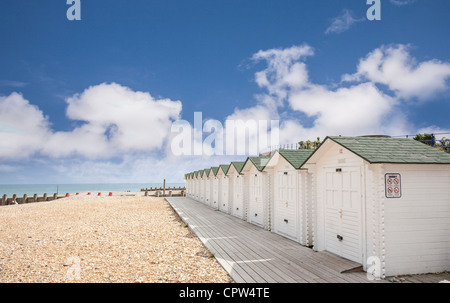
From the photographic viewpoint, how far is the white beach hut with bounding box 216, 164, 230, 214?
61.8 ft

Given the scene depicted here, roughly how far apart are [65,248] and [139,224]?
499cm

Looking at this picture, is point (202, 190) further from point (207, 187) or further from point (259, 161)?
point (259, 161)

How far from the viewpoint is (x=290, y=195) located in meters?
10.6

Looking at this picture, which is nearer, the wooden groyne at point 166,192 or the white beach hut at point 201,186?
the white beach hut at point 201,186

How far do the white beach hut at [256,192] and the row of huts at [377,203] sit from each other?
8.92 ft

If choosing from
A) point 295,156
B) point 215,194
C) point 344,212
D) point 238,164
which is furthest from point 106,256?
point 215,194

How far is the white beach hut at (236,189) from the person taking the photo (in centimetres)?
1616

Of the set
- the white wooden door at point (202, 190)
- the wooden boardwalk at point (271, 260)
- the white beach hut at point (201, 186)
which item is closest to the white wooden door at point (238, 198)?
the wooden boardwalk at point (271, 260)

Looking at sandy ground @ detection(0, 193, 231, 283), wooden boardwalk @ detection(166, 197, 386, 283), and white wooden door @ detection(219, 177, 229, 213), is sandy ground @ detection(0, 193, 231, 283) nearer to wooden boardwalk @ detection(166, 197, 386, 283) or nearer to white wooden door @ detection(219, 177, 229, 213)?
wooden boardwalk @ detection(166, 197, 386, 283)

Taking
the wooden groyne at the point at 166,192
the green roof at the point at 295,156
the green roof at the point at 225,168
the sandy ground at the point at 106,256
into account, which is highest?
the green roof at the point at 295,156

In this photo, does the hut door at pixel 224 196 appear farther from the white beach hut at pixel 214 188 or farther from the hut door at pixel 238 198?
the hut door at pixel 238 198

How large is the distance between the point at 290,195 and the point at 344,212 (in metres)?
3.07

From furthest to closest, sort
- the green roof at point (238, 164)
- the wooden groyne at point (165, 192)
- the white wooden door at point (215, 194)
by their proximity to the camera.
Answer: the wooden groyne at point (165, 192), the white wooden door at point (215, 194), the green roof at point (238, 164)
